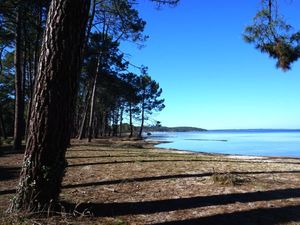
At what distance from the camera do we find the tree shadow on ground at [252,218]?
4.23m

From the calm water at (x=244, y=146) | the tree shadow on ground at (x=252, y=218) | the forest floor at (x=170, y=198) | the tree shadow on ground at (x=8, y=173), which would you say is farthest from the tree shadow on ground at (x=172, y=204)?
the calm water at (x=244, y=146)

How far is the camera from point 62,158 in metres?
4.37

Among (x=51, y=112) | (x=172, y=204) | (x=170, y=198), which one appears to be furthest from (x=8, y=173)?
(x=172, y=204)

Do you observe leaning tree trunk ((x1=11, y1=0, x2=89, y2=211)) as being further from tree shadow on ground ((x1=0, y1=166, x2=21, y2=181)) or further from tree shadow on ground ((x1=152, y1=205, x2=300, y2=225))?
tree shadow on ground ((x1=0, y1=166, x2=21, y2=181))

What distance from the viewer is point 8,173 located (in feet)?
26.2

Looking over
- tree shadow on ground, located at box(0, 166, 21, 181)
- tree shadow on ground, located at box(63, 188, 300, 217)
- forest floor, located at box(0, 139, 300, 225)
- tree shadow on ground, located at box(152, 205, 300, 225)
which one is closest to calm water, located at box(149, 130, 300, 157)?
forest floor, located at box(0, 139, 300, 225)

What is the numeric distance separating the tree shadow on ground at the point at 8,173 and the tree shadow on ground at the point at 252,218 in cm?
448

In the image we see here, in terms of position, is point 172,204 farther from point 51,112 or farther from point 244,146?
point 244,146

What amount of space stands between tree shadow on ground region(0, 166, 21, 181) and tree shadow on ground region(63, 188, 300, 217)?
3.21m

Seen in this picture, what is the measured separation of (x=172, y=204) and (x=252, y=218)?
1.13m

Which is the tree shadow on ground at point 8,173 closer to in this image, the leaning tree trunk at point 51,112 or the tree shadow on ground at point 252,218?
the leaning tree trunk at point 51,112

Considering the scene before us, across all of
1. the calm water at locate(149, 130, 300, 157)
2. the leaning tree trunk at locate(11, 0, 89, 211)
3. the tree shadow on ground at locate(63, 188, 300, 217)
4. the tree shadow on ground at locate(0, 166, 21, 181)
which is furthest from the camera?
the calm water at locate(149, 130, 300, 157)

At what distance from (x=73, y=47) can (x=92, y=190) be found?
259 centimetres

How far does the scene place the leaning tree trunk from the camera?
4.21 meters
